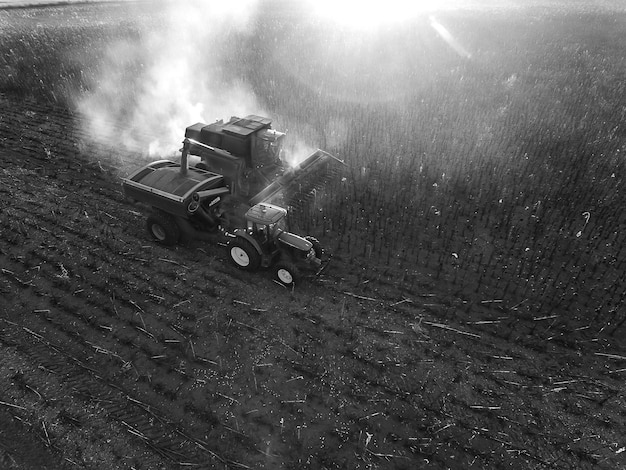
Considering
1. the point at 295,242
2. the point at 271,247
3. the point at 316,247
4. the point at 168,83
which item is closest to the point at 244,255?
the point at 271,247

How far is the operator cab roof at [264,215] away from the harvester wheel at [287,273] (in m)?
0.82

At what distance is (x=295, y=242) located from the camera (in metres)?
6.85

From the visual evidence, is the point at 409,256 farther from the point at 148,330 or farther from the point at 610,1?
the point at 610,1

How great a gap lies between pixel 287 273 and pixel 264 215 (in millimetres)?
1128

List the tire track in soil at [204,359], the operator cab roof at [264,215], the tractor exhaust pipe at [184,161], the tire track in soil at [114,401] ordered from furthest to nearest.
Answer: the tractor exhaust pipe at [184,161] < the operator cab roof at [264,215] < the tire track in soil at [204,359] < the tire track in soil at [114,401]

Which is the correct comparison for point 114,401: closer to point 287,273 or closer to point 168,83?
point 287,273

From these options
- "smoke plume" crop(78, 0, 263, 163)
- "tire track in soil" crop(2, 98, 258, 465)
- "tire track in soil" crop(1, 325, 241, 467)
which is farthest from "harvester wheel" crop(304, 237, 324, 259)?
"smoke plume" crop(78, 0, 263, 163)

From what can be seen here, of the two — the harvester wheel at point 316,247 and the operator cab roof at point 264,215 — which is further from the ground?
the operator cab roof at point 264,215

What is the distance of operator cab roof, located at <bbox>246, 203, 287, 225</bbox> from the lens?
22.1 feet

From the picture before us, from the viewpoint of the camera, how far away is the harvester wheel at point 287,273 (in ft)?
22.5

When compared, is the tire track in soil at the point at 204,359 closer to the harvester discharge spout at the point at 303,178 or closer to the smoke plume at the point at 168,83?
the harvester discharge spout at the point at 303,178

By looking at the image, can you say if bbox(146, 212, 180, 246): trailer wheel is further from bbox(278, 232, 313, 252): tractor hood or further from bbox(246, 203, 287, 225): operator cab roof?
bbox(278, 232, 313, 252): tractor hood

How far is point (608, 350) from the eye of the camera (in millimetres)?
6117

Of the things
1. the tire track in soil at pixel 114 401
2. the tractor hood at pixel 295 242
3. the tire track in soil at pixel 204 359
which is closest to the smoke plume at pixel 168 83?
the tire track in soil at pixel 204 359
